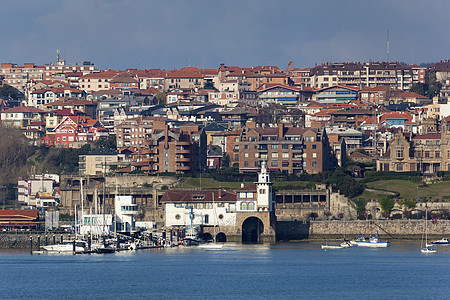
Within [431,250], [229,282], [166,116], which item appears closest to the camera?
[229,282]

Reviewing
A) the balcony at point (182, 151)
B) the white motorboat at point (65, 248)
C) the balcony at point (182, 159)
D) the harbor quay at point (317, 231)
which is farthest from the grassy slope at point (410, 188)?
the white motorboat at point (65, 248)

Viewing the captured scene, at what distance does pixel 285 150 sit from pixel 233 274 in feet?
179

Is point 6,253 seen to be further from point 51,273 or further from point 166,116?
point 166,116

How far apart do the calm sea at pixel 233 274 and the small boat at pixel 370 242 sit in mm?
2859

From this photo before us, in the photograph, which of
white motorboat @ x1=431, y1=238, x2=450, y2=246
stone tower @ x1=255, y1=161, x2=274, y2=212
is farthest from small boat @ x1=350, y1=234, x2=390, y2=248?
stone tower @ x1=255, y1=161, x2=274, y2=212

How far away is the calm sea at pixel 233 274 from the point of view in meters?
81.4

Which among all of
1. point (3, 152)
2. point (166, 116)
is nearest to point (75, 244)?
point (3, 152)

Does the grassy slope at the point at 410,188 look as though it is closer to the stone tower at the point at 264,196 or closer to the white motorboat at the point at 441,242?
the white motorboat at the point at 441,242

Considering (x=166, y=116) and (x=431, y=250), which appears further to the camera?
(x=166, y=116)

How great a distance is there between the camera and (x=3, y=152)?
548 feet

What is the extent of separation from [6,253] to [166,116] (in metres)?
78.0

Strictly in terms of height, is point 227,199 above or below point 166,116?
below

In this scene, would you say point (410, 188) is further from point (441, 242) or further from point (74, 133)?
point (74, 133)

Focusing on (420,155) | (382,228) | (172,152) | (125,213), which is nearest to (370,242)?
(382,228)
